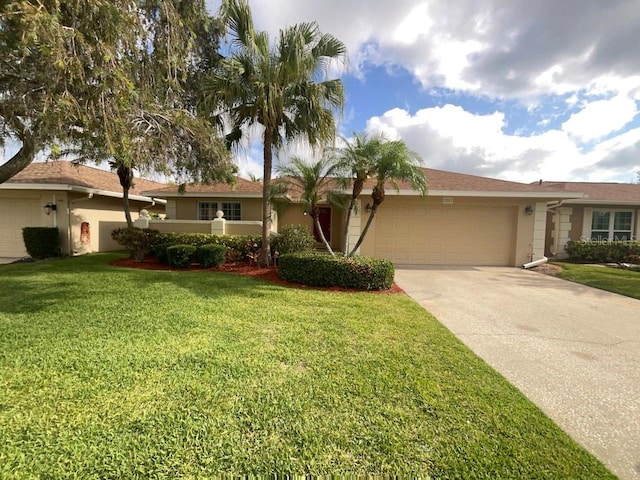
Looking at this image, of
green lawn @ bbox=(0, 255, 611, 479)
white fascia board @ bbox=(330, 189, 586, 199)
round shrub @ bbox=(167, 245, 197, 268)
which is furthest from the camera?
white fascia board @ bbox=(330, 189, 586, 199)

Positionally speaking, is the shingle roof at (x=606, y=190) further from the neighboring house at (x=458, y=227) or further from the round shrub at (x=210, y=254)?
the round shrub at (x=210, y=254)

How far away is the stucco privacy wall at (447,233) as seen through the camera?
38.5 ft

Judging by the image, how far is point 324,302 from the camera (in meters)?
6.07

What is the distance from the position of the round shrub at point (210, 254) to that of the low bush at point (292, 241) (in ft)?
5.79

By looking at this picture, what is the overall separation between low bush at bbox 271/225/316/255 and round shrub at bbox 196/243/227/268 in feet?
5.79

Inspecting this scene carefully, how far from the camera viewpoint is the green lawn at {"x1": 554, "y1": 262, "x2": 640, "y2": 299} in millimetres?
8031

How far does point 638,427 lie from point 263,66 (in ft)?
Answer: 29.0

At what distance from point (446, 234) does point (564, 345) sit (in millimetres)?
7862

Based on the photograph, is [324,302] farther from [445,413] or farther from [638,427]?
[638,427]

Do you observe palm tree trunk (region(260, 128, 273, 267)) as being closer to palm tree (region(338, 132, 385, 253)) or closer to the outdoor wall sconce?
palm tree (region(338, 132, 385, 253))

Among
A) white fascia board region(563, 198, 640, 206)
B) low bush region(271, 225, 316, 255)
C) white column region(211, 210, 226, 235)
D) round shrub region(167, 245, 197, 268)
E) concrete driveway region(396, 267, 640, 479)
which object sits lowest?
concrete driveway region(396, 267, 640, 479)

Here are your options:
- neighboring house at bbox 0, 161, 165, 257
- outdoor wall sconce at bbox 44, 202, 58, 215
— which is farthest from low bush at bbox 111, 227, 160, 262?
outdoor wall sconce at bbox 44, 202, 58, 215

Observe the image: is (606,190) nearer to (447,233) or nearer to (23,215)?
(447,233)

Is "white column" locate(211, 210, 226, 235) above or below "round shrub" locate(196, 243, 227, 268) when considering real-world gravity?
above
